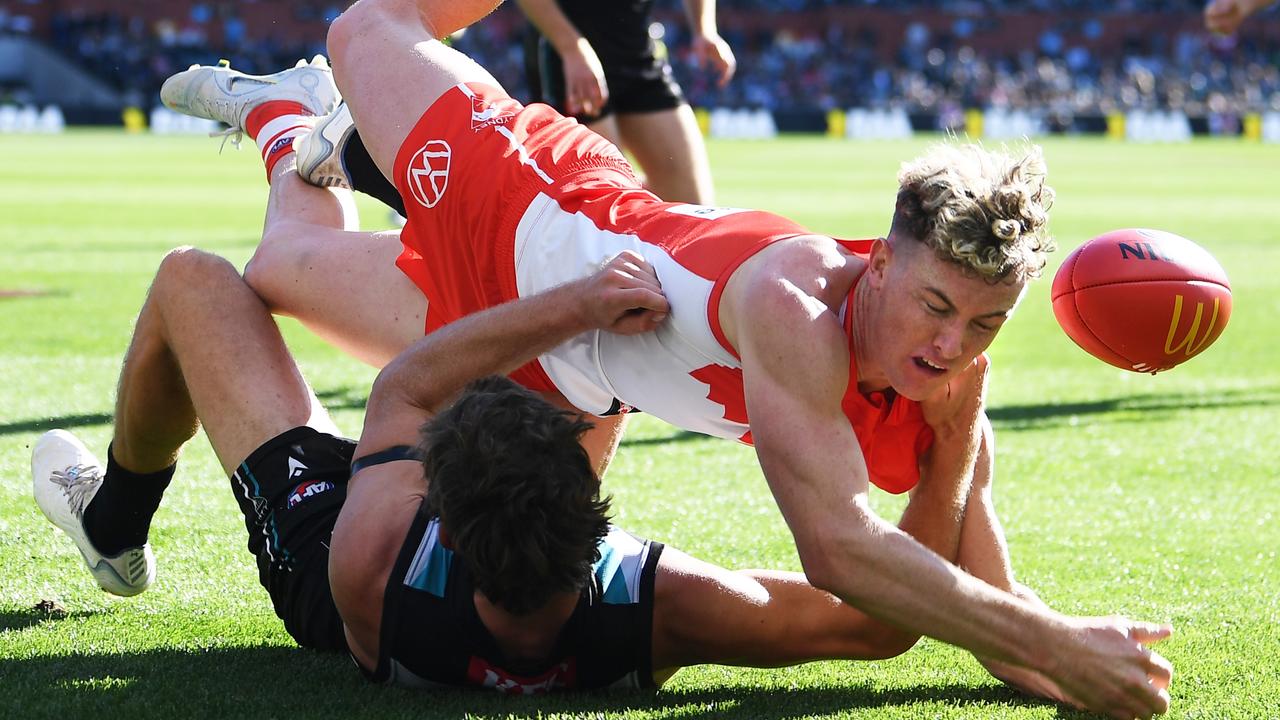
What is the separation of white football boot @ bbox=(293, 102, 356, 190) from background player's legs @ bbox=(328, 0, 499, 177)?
17 centimetres

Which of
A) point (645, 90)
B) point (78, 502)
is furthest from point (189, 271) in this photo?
point (645, 90)

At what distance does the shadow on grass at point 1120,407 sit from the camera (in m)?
6.66

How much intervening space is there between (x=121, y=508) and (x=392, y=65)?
57.8 inches

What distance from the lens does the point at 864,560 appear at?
285 cm

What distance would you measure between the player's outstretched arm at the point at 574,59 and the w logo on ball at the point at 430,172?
7.10ft

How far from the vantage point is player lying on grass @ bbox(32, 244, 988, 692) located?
279 centimetres

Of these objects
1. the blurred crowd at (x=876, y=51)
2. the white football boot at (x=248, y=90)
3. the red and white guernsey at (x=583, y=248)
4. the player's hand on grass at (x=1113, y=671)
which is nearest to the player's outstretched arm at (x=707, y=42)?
the white football boot at (x=248, y=90)

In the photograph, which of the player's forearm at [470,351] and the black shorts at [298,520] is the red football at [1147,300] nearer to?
the player's forearm at [470,351]

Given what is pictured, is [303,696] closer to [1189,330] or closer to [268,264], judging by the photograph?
[268,264]

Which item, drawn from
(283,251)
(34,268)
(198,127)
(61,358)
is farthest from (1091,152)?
(283,251)

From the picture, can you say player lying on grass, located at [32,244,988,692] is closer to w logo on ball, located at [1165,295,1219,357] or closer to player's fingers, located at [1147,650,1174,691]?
player's fingers, located at [1147,650,1174,691]

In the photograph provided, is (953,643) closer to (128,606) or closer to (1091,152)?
(128,606)

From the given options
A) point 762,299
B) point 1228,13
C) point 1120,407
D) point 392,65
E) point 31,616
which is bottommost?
point 1120,407

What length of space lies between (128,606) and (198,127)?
40.8m
